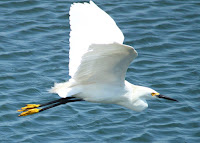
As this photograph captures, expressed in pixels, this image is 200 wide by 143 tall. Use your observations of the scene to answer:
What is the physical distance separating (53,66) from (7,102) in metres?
1.65

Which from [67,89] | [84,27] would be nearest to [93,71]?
[67,89]

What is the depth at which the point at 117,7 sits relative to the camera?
48.8ft

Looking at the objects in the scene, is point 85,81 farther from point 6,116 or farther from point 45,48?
point 45,48

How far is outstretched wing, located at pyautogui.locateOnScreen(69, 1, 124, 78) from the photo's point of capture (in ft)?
28.2

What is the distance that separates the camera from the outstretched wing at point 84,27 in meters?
8.61

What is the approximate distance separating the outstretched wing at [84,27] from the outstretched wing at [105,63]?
29 centimetres

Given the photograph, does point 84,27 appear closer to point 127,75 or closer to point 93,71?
point 93,71

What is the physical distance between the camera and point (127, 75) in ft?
40.4

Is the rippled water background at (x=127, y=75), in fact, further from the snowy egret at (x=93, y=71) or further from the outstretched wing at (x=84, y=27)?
the outstretched wing at (x=84, y=27)

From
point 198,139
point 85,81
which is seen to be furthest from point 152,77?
point 85,81

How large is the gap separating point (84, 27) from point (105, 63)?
0.93 m

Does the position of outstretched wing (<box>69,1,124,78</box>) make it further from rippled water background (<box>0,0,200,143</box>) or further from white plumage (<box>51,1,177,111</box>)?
rippled water background (<box>0,0,200,143</box>)

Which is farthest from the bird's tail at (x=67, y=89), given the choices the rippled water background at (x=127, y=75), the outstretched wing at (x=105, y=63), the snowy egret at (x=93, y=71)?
the rippled water background at (x=127, y=75)

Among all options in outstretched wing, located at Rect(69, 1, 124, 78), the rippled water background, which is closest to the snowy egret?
outstretched wing, located at Rect(69, 1, 124, 78)
